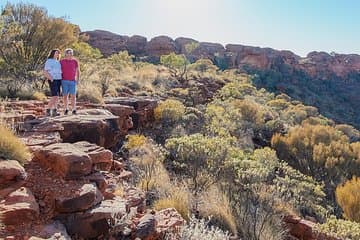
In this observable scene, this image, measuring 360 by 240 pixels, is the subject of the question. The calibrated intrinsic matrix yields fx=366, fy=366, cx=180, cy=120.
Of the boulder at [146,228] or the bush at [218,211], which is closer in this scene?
the boulder at [146,228]

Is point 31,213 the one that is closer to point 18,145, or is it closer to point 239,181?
point 18,145

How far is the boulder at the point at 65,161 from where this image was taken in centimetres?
462

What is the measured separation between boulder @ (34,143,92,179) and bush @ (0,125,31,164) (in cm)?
22

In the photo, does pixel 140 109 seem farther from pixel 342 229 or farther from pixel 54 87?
pixel 342 229

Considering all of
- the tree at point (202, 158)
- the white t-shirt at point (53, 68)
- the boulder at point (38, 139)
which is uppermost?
the white t-shirt at point (53, 68)

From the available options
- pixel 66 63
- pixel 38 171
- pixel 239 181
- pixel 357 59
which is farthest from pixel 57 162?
pixel 357 59

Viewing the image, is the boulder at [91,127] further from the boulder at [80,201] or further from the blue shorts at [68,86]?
the boulder at [80,201]

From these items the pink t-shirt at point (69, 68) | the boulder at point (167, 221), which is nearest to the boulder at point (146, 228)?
the boulder at point (167, 221)

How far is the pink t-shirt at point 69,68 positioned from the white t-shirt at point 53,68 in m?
0.14

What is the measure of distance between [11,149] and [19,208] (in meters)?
1.06

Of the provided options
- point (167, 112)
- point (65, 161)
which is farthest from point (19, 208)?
point (167, 112)

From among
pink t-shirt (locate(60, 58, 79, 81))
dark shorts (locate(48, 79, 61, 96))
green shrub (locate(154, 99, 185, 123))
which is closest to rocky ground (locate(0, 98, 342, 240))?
dark shorts (locate(48, 79, 61, 96))

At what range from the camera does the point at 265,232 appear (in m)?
6.45

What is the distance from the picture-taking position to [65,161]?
4641 mm
